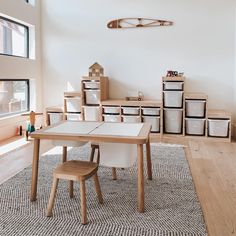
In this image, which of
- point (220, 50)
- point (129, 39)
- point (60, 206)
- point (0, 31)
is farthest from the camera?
point (129, 39)

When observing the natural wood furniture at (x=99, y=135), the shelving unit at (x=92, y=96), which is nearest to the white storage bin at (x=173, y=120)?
the shelving unit at (x=92, y=96)

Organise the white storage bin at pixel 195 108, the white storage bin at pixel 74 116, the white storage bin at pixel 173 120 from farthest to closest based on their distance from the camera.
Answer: the white storage bin at pixel 74 116 → the white storage bin at pixel 173 120 → the white storage bin at pixel 195 108

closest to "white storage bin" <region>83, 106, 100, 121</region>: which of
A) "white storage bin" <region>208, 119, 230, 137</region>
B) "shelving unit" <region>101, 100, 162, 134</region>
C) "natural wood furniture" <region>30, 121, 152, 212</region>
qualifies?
"shelving unit" <region>101, 100, 162, 134</region>

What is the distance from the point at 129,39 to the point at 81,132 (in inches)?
128

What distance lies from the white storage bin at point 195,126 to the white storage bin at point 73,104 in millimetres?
1910

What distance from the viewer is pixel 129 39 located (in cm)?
501

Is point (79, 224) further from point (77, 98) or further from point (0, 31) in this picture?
point (0, 31)

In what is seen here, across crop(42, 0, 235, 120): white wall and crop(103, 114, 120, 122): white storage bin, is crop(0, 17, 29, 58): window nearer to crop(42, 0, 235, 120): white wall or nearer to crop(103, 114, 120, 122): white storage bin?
crop(42, 0, 235, 120): white wall

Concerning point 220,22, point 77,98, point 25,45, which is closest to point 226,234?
point 77,98

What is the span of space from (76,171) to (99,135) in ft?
1.07

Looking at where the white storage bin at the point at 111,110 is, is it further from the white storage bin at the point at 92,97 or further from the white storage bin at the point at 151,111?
the white storage bin at the point at 151,111

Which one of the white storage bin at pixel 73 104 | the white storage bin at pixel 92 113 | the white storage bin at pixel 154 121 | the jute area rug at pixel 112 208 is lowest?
the jute area rug at pixel 112 208

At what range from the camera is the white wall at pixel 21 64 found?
13.9 ft

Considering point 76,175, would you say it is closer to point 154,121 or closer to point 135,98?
point 154,121
